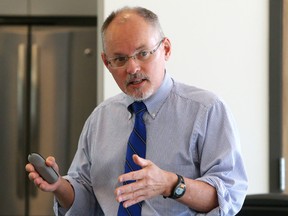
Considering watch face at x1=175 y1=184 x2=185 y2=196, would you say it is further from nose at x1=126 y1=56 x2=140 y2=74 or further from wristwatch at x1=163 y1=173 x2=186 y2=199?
nose at x1=126 y1=56 x2=140 y2=74

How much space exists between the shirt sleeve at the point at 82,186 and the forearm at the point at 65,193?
1cm

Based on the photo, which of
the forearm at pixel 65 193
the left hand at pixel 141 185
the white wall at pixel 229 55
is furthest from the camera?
the white wall at pixel 229 55

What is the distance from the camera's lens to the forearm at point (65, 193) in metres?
1.72

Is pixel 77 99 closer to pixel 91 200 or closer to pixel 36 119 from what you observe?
pixel 36 119

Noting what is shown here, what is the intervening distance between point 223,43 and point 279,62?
302mm

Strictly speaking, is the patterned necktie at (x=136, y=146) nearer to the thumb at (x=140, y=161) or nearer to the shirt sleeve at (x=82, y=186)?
the shirt sleeve at (x=82, y=186)

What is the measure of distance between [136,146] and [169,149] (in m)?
0.10

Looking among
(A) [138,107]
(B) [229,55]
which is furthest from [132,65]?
(B) [229,55]

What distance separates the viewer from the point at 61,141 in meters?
3.53

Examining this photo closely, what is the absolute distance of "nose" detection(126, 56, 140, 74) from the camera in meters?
1.63

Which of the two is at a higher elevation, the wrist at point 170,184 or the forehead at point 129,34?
the forehead at point 129,34

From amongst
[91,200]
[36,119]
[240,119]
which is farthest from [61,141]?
[91,200]

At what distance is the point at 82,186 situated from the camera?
1815 millimetres

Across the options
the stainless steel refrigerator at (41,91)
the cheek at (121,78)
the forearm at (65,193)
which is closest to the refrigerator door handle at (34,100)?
the stainless steel refrigerator at (41,91)
